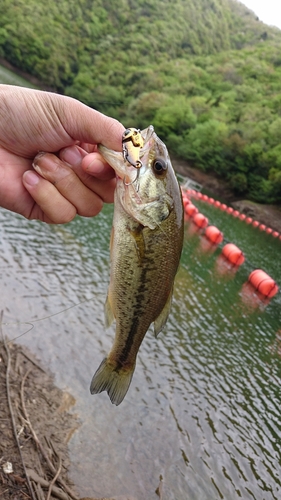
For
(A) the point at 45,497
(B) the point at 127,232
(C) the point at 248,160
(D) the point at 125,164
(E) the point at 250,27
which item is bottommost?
(C) the point at 248,160

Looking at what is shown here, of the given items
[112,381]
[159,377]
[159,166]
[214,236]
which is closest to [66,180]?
[159,166]

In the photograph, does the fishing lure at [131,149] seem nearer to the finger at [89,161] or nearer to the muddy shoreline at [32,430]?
the finger at [89,161]

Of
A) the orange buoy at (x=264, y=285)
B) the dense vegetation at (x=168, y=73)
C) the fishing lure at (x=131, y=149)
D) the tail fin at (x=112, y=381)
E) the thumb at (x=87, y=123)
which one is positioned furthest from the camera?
the dense vegetation at (x=168, y=73)

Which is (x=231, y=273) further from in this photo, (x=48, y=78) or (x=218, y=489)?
(x=48, y=78)

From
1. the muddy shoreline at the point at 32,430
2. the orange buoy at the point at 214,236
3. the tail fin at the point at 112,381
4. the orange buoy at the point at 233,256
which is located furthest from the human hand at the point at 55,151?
the orange buoy at the point at 214,236

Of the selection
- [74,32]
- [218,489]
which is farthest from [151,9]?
[218,489]

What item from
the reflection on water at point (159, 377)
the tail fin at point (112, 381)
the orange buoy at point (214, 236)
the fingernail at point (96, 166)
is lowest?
the orange buoy at point (214, 236)

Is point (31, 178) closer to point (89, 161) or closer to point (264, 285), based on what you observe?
point (89, 161)
